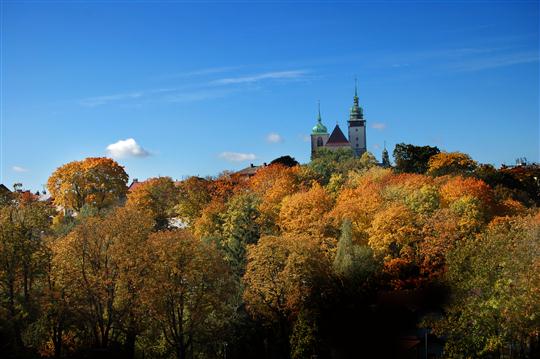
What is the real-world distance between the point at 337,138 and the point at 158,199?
79.7m

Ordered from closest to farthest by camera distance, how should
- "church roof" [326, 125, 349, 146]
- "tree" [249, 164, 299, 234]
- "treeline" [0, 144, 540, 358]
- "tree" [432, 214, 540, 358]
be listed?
"tree" [432, 214, 540, 358], "treeline" [0, 144, 540, 358], "tree" [249, 164, 299, 234], "church roof" [326, 125, 349, 146]

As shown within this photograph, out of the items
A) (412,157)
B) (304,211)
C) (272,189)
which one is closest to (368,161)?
(412,157)

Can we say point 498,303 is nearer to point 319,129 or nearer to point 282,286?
point 282,286

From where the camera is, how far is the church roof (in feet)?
472

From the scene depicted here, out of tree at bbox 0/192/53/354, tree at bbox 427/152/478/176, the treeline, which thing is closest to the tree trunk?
the treeline

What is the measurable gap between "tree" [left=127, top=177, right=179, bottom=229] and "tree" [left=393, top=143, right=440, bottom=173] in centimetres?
2603

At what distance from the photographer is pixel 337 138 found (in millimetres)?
145250

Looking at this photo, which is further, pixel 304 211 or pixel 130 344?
pixel 304 211

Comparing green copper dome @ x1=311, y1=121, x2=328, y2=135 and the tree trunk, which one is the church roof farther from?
the tree trunk

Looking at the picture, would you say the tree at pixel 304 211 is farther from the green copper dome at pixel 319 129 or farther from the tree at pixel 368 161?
the green copper dome at pixel 319 129

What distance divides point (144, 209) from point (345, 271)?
33474mm

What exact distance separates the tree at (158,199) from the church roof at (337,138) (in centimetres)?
7502

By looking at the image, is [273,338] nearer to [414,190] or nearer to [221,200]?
[414,190]

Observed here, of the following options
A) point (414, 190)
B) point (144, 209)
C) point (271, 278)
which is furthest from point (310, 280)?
point (144, 209)
